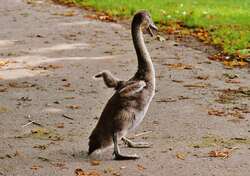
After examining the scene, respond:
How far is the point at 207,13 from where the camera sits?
1700cm

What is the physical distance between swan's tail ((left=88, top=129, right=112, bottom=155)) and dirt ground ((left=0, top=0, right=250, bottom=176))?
0.49 ft

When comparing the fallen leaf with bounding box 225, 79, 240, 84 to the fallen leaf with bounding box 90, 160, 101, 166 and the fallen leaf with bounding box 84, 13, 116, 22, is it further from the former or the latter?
the fallen leaf with bounding box 84, 13, 116, 22

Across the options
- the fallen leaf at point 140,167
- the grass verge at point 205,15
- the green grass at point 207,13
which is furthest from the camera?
the green grass at point 207,13

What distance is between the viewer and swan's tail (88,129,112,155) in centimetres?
625

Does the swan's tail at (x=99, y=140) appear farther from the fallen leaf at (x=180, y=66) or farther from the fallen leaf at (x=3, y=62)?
the fallen leaf at (x=3, y=62)

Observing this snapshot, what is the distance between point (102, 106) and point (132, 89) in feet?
7.85

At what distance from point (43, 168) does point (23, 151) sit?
22.0 inches

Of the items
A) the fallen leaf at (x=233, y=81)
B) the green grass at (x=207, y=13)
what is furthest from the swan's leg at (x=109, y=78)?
the green grass at (x=207, y=13)

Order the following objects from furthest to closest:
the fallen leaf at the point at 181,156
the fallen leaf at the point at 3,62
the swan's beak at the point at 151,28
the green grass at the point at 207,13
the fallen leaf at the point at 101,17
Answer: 1. the fallen leaf at the point at 101,17
2. the green grass at the point at 207,13
3. the fallen leaf at the point at 3,62
4. the swan's beak at the point at 151,28
5. the fallen leaf at the point at 181,156

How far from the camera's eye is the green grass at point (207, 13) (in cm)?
1333

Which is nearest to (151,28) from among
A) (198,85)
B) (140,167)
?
(140,167)

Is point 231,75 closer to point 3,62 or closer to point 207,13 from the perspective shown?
point 3,62

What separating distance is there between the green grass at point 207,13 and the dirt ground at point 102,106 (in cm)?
81

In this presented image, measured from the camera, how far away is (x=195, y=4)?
1922 cm
